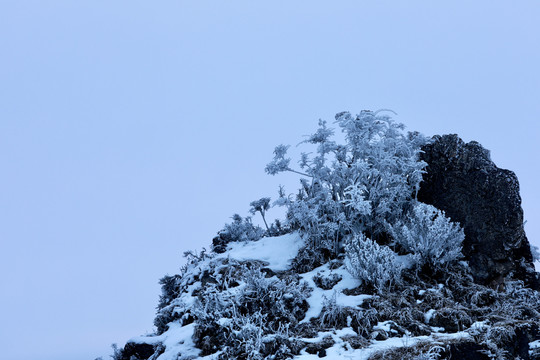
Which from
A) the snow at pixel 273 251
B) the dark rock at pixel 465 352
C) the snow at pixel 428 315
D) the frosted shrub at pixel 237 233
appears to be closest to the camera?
the dark rock at pixel 465 352

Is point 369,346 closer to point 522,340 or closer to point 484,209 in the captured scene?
point 522,340

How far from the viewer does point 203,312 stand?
349 inches

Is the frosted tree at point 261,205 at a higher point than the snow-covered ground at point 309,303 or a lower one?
higher

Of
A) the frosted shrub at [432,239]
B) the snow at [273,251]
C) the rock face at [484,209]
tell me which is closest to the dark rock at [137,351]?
the snow at [273,251]

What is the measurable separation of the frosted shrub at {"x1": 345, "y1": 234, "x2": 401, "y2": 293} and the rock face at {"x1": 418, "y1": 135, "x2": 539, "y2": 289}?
6.69 feet

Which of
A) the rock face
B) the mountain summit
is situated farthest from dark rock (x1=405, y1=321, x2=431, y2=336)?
the rock face

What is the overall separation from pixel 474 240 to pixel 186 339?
5.79m

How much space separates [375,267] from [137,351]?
15.4 ft

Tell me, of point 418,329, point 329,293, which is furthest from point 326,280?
point 418,329

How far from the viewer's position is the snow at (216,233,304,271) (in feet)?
37.3

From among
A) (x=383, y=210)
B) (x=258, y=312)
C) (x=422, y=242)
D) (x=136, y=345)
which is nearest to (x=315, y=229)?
(x=383, y=210)

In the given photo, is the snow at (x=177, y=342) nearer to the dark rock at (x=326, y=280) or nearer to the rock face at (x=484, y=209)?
the dark rock at (x=326, y=280)

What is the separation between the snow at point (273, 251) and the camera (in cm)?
1136

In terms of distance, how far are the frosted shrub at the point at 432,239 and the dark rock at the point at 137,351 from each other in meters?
5.08
